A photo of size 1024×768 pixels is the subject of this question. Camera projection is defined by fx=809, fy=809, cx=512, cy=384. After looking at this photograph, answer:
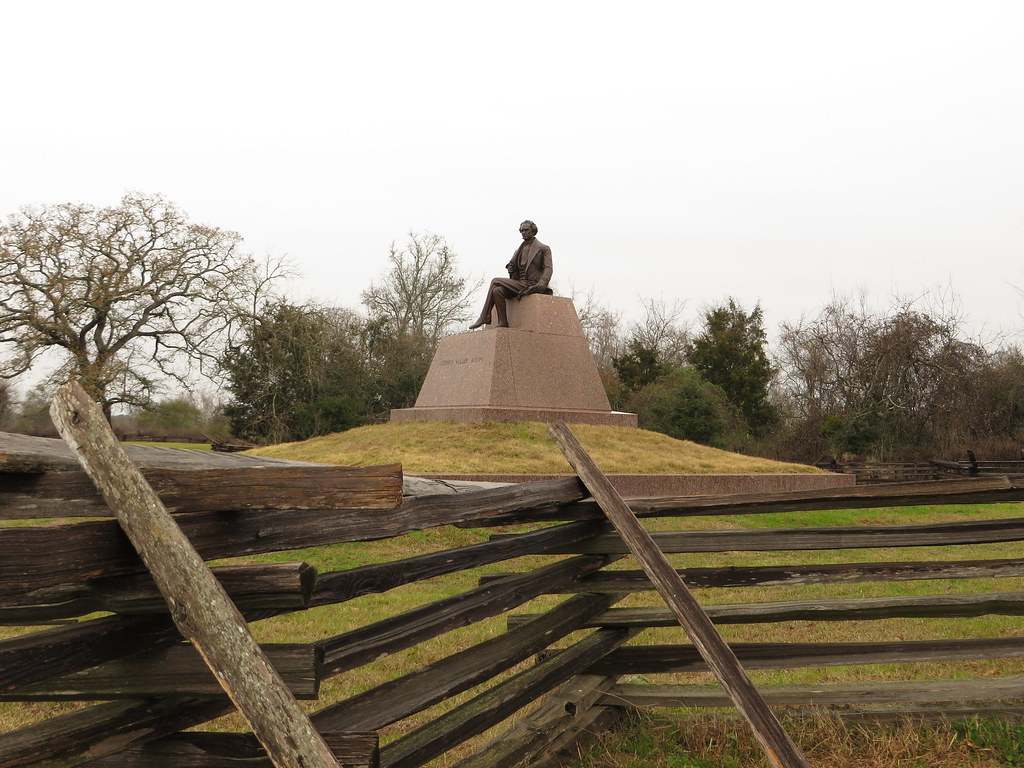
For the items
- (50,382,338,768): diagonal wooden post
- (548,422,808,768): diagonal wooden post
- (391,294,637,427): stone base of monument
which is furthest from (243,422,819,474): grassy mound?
(50,382,338,768): diagonal wooden post

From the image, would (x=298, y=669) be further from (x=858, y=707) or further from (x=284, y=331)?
(x=284, y=331)

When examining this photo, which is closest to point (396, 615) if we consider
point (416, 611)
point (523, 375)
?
point (416, 611)

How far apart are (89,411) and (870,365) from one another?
2822 cm

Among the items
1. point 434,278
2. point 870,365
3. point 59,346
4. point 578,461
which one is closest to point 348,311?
point 434,278

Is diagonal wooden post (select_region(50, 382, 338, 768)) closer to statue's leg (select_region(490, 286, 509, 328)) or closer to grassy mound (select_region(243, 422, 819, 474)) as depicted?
grassy mound (select_region(243, 422, 819, 474))

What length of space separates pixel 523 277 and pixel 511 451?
17.3ft

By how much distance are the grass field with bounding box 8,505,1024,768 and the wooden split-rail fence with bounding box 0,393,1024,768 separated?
0.11 metres

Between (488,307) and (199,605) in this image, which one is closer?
(199,605)

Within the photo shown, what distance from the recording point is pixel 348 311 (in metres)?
33.0

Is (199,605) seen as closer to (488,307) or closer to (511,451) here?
(511,451)

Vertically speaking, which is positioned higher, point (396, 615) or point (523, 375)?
point (523, 375)

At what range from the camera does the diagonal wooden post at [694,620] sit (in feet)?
8.70

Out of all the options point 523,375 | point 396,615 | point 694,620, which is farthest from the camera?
point 523,375

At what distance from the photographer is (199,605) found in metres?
1.66
